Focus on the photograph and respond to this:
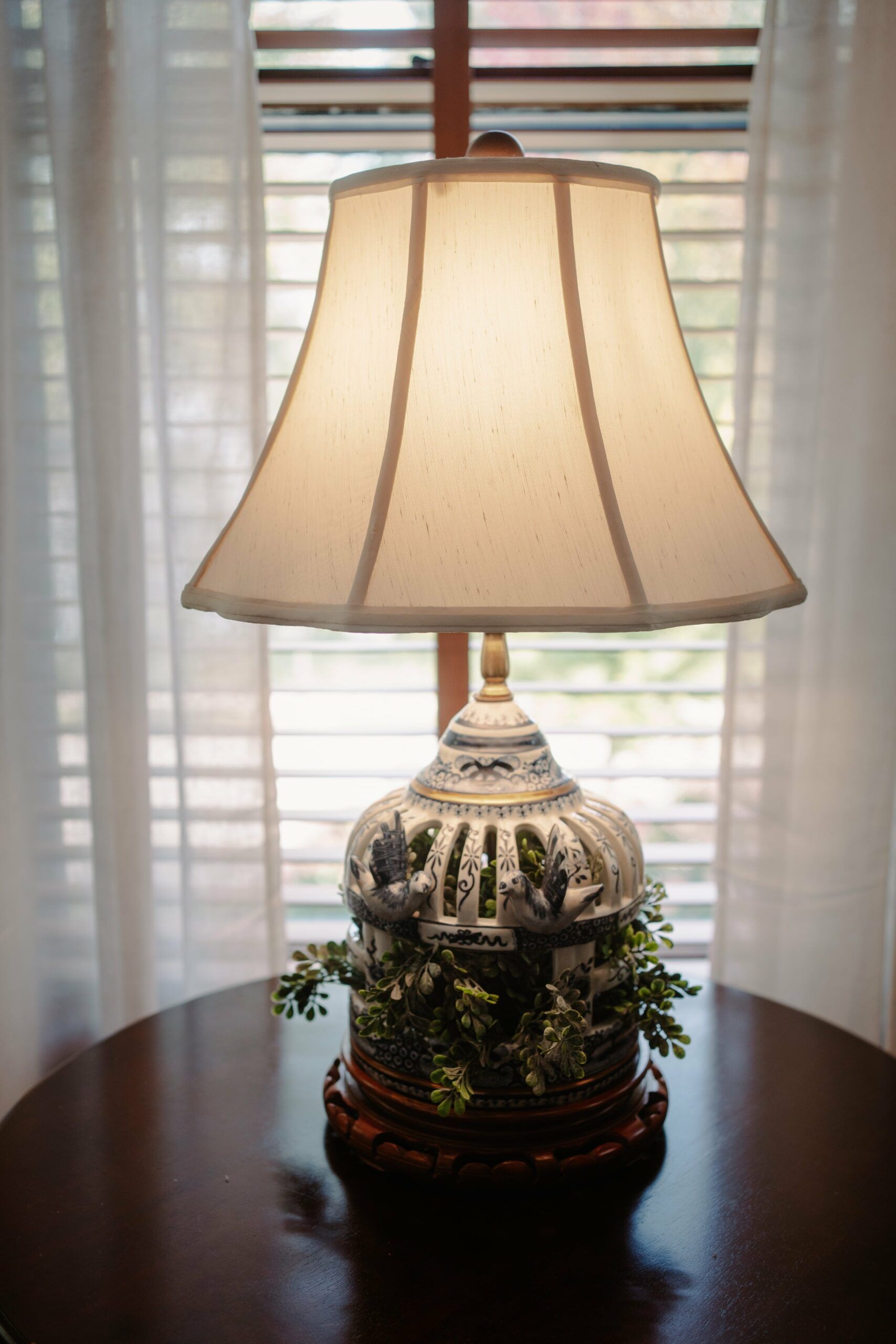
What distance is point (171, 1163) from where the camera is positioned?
80cm

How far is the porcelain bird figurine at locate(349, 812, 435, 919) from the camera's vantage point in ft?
2.40

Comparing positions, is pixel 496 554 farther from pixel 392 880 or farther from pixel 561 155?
pixel 561 155

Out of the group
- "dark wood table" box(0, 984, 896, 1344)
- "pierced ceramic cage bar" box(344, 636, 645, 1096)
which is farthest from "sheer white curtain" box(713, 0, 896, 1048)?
"pierced ceramic cage bar" box(344, 636, 645, 1096)

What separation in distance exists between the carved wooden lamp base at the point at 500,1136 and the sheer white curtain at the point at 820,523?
60 centimetres

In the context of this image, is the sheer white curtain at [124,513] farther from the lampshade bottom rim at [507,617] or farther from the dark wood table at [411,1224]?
the lampshade bottom rim at [507,617]

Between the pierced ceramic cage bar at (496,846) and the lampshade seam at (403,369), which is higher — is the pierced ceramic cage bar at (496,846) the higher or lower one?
the lower one

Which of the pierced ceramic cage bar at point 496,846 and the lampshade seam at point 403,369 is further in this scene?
the pierced ceramic cage bar at point 496,846

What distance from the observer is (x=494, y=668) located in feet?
2.74

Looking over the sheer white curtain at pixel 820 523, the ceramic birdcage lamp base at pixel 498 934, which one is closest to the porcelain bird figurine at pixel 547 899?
the ceramic birdcage lamp base at pixel 498 934

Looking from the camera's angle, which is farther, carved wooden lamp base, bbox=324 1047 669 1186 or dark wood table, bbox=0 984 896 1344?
carved wooden lamp base, bbox=324 1047 669 1186

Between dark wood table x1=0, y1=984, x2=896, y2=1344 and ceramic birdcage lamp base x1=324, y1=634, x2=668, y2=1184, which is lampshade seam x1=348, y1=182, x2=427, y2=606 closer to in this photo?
ceramic birdcage lamp base x1=324, y1=634, x2=668, y2=1184

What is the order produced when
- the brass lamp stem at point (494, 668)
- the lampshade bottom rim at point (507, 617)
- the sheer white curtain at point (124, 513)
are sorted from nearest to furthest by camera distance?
the lampshade bottom rim at point (507, 617) < the brass lamp stem at point (494, 668) < the sheer white curtain at point (124, 513)

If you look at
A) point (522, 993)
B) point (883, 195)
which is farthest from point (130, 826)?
point (883, 195)

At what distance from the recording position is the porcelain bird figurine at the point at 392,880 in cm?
73
